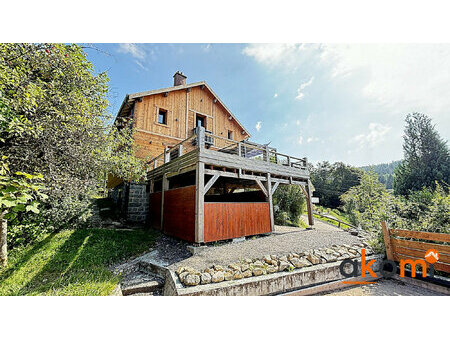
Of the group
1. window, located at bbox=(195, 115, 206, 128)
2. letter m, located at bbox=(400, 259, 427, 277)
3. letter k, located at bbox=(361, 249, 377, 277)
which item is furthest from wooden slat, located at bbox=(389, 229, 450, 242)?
window, located at bbox=(195, 115, 206, 128)

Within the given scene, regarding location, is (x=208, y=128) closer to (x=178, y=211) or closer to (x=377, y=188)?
(x=178, y=211)

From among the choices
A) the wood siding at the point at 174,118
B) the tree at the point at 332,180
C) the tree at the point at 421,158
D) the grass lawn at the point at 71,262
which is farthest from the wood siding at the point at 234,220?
the tree at the point at 332,180

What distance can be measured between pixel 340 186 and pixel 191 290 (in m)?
37.7

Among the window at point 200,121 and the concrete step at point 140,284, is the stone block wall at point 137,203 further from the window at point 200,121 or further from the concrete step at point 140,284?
the window at point 200,121

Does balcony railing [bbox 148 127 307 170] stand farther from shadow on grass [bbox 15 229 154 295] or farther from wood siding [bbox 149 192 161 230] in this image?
shadow on grass [bbox 15 229 154 295]

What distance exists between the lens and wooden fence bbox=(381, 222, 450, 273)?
4.30m

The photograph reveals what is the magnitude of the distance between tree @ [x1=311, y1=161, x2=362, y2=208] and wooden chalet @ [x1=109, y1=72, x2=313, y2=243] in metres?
24.4

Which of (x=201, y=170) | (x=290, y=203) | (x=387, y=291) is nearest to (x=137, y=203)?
(x=201, y=170)

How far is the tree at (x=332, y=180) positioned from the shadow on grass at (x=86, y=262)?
32739mm

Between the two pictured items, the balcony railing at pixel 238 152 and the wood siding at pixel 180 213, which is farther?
the balcony railing at pixel 238 152

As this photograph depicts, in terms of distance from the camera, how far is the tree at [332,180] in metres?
32.4

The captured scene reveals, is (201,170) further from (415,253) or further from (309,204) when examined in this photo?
(309,204)

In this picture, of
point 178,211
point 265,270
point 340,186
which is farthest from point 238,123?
point 340,186

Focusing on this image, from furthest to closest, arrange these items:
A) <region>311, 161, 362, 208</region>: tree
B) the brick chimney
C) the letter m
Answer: <region>311, 161, 362, 208</region>: tree < the brick chimney < the letter m
